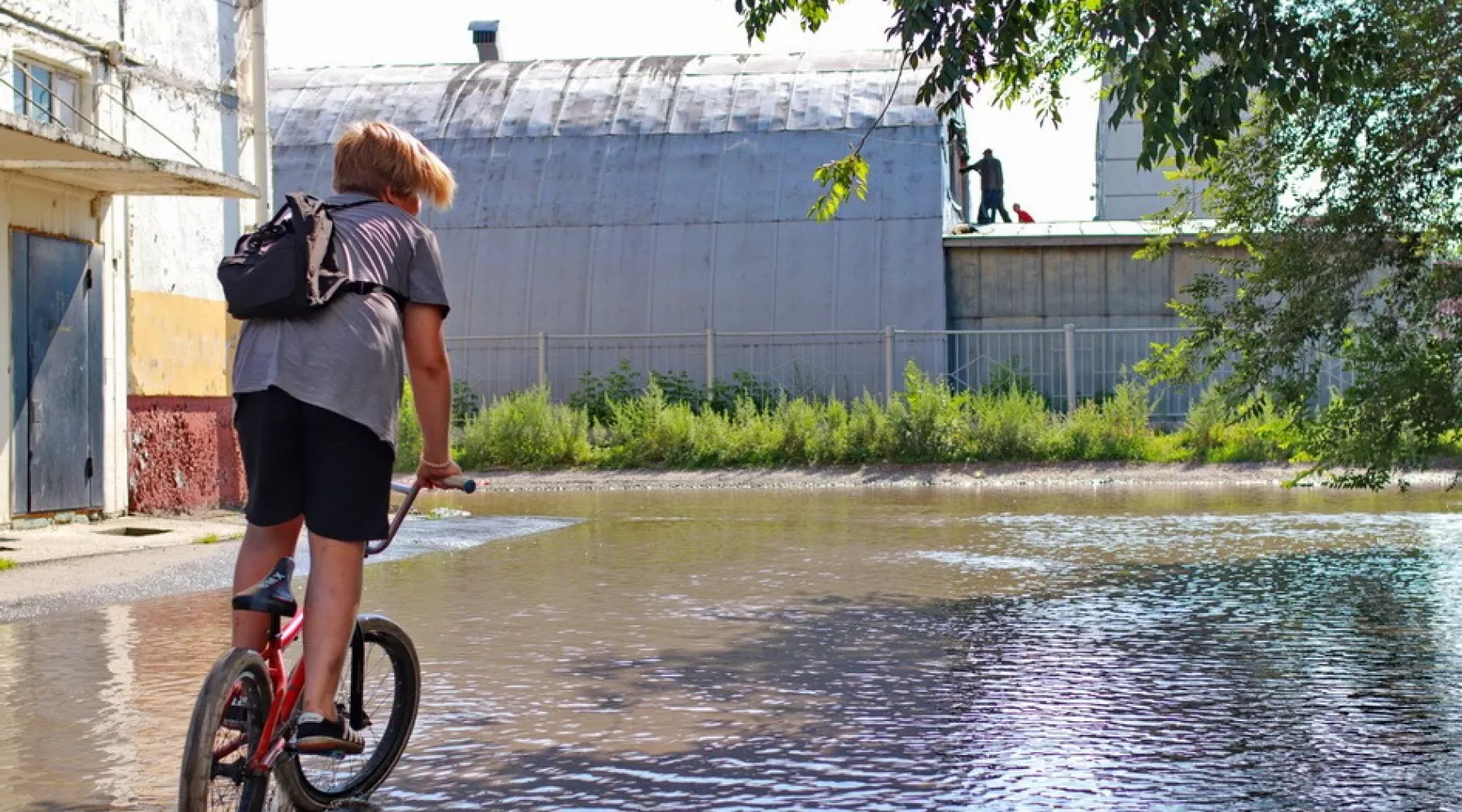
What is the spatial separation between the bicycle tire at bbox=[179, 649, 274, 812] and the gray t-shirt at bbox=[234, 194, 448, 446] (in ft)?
2.22

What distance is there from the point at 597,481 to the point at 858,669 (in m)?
16.5

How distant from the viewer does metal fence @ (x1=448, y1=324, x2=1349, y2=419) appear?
90.5 feet

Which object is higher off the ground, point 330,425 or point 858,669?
point 330,425

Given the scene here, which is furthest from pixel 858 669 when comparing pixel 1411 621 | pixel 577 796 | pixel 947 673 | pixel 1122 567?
pixel 1122 567

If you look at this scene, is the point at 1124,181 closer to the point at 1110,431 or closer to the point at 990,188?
the point at 990,188

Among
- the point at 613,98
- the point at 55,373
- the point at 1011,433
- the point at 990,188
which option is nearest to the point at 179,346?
the point at 55,373

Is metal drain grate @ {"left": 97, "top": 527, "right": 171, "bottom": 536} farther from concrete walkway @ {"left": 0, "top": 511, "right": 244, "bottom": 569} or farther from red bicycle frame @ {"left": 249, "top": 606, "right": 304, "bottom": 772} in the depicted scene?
red bicycle frame @ {"left": 249, "top": 606, "right": 304, "bottom": 772}

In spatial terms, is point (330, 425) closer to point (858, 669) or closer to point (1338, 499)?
point (858, 669)

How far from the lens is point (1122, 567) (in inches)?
417

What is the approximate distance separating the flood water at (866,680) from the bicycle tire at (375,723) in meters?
0.09

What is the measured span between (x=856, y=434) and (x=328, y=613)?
20.1 m

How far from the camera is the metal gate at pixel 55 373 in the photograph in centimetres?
1358

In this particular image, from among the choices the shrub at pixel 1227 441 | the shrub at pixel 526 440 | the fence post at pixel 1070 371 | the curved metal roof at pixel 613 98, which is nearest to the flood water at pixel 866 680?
the shrub at pixel 1227 441

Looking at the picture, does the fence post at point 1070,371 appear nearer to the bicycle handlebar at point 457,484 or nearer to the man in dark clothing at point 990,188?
the man in dark clothing at point 990,188
